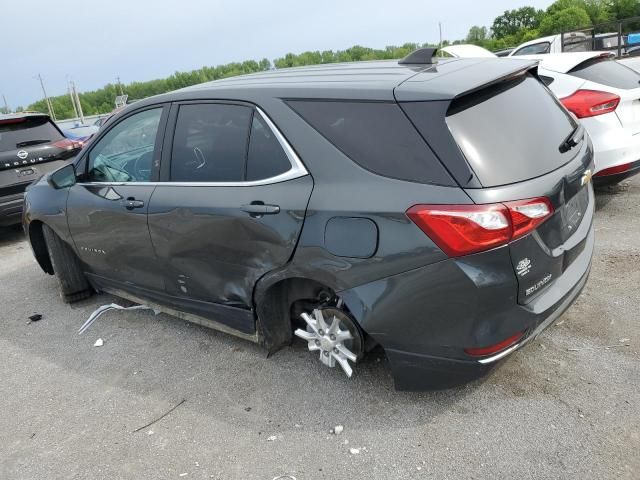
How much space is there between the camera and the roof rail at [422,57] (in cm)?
302

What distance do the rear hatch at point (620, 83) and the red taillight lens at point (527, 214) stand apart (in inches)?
123

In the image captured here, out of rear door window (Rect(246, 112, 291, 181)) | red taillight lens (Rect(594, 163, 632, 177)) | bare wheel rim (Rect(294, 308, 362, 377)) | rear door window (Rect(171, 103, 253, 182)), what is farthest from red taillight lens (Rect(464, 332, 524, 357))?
red taillight lens (Rect(594, 163, 632, 177))

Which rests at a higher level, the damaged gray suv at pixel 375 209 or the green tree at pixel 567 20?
the green tree at pixel 567 20

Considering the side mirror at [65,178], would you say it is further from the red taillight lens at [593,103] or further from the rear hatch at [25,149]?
the red taillight lens at [593,103]

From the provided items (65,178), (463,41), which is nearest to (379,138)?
(65,178)

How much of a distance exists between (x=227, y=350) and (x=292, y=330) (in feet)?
1.87

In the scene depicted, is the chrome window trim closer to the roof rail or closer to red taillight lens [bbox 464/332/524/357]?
the roof rail

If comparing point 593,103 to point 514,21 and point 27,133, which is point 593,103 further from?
point 514,21

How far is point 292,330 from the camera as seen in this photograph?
130 inches

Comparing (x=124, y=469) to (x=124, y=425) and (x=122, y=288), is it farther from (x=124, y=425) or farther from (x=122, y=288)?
(x=122, y=288)

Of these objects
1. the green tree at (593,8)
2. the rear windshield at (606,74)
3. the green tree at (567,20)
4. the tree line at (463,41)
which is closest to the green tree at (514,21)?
the tree line at (463,41)

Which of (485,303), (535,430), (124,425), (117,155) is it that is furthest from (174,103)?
(535,430)

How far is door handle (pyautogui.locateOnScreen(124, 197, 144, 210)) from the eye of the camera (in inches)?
138

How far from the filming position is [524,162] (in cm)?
245
